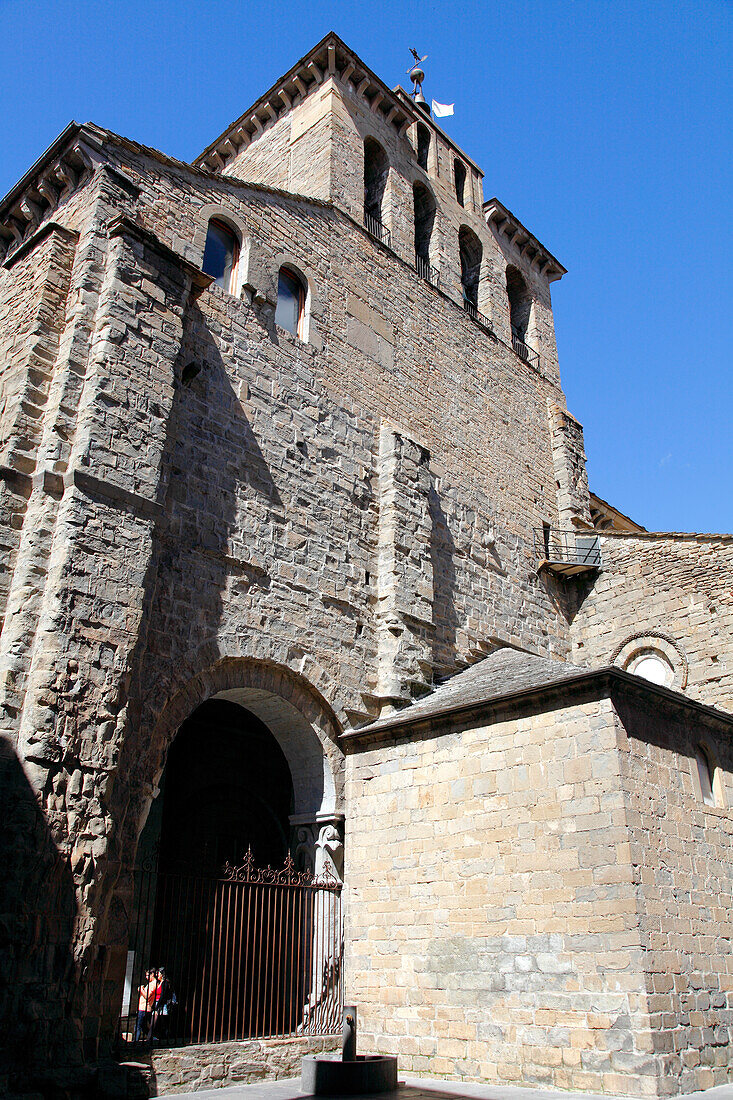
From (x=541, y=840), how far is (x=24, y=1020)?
4.46m

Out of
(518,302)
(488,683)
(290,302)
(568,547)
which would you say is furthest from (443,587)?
(518,302)

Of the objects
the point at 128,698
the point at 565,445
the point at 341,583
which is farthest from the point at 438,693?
the point at 565,445

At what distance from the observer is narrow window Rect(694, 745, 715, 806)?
28.5 feet

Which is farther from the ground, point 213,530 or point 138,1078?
point 213,530

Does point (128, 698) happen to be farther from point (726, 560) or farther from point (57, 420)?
point (726, 560)

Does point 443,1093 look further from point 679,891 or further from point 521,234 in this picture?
point 521,234

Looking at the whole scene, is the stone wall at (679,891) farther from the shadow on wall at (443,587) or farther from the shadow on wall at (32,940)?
the shadow on wall at (32,940)

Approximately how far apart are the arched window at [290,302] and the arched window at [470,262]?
20.8 feet

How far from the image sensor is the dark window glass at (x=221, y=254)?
10.9 m

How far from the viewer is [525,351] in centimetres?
1802

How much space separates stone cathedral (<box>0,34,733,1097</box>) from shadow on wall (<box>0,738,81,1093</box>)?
21 mm

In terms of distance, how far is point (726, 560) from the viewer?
12.9 meters

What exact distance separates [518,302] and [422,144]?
3.94m

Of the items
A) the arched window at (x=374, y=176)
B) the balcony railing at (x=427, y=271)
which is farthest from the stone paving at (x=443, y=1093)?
the arched window at (x=374, y=176)
